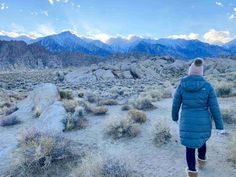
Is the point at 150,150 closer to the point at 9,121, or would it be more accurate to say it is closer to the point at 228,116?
the point at 228,116

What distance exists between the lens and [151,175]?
22.7 feet

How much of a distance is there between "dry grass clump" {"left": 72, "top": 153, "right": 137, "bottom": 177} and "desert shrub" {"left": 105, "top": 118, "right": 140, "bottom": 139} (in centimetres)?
288

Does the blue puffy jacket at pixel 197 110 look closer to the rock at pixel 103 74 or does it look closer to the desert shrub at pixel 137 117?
the desert shrub at pixel 137 117

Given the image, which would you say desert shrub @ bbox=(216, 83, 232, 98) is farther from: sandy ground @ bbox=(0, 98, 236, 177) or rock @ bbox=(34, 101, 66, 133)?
rock @ bbox=(34, 101, 66, 133)

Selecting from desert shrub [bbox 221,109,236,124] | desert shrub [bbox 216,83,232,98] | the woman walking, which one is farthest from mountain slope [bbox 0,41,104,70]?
the woman walking

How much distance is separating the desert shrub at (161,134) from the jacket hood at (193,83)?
3.36 meters

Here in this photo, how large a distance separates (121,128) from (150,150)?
1.59 meters

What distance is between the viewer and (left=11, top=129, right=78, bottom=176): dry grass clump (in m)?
7.39

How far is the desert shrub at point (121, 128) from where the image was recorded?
9.78 metres

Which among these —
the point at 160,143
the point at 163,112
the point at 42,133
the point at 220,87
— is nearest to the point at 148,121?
the point at 163,112

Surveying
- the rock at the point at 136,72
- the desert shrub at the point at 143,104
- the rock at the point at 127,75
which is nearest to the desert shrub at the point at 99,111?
the desert shrub at the point at 143,104

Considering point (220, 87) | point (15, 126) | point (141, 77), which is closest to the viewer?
point (15, 126)

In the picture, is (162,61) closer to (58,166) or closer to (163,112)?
(163,112)

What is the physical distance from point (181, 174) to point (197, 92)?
2.00m
